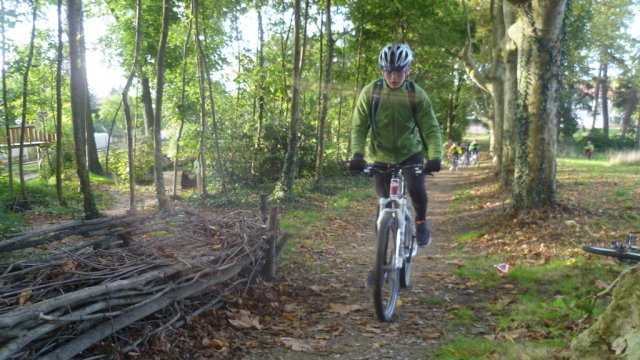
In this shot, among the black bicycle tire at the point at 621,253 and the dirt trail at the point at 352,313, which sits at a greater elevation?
the black bicycle tire at the point at 621,253

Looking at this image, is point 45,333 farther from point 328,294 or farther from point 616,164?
point 616,164

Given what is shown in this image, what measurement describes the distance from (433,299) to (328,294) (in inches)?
48.3

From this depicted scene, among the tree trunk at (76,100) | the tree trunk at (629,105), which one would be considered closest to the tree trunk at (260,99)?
the tree trunk at (76,100)

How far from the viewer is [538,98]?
842cm

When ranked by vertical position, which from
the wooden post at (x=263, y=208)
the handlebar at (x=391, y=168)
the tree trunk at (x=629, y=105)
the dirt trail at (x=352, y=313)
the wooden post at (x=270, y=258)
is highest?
the tree trunk at (x=629, y=105)

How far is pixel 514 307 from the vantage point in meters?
5.01

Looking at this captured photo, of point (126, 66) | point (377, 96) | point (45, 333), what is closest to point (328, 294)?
point (377, 96)

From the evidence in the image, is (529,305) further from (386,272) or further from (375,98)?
(375,98)

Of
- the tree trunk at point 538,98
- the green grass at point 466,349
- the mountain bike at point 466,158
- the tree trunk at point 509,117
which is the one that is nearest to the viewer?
the green grass at point 466,349

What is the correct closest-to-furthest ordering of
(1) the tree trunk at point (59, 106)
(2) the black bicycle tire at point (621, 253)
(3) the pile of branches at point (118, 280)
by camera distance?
(2) the black bicycle tire at point (621, 253)
(3) the pile of branches at point (118, 280)
(1) the tree trunk at point (59, 106)

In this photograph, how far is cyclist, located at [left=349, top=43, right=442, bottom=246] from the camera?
5043 millimetres

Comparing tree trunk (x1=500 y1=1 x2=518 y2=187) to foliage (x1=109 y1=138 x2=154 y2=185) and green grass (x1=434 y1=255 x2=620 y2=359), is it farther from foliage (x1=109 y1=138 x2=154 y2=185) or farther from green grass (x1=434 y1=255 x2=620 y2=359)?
foliage (x1=109 y1=138 x2=154 y2=185)

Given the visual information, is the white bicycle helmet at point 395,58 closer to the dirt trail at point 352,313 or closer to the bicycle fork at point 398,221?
the bicycle fork at point 398,221

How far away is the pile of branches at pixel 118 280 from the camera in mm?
3148
